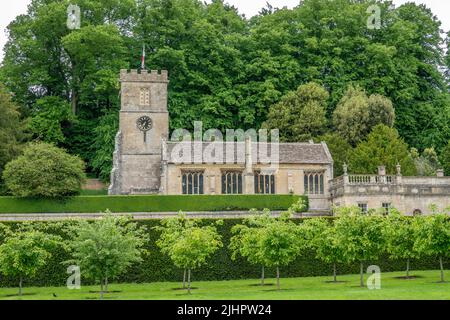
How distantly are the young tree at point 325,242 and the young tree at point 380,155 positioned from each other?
24.7 m

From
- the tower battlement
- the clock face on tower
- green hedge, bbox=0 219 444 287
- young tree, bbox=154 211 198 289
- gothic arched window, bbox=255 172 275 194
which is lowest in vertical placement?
green hedge, bbox=0 219 444 287

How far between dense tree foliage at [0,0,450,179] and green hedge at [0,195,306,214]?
58.9 feet

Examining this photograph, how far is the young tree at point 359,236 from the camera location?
120 ft

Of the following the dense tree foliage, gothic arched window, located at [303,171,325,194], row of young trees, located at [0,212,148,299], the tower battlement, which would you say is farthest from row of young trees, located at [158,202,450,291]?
the dense tree foliage

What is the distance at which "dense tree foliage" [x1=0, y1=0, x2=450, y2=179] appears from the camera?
76.8m

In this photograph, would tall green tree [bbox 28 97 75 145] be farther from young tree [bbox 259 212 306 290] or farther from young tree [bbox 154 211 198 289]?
young tree [bbox 259 212 306 290]

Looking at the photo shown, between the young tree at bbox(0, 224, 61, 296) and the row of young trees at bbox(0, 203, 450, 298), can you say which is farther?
the young tree at bbox(0, 224, 61, 296)

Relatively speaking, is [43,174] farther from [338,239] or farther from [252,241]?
[338,239]

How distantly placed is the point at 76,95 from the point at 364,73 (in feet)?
108

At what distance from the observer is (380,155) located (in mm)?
64312

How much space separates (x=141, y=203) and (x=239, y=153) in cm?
1171

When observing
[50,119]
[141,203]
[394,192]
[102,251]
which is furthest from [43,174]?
[394,192]
